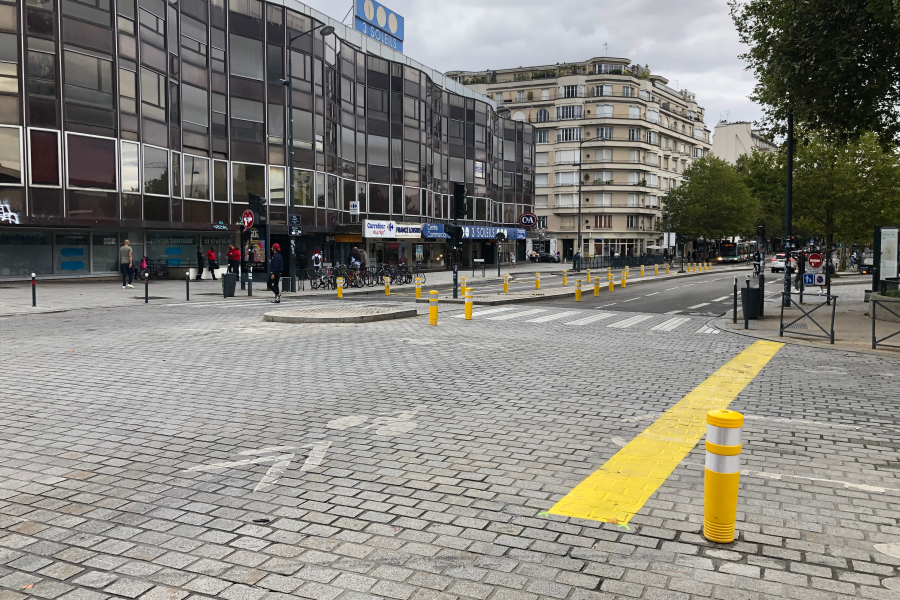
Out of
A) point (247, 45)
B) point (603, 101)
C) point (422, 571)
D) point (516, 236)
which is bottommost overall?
point (422, 571)

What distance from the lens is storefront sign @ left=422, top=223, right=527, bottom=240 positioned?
48.7 meters

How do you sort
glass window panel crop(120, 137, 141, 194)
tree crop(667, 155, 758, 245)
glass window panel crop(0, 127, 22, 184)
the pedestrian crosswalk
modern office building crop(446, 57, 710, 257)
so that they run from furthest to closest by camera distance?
modern office building crop(446, 57, 710, 257) → tree crop(667, 155, 758, 245) → glass window panel crop(120, 137, 141, 194) → glass window panel crop(0, 127, 22, 184) → the pedestrian crosswalk

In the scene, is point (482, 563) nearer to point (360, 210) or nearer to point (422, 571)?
point (422, 571)

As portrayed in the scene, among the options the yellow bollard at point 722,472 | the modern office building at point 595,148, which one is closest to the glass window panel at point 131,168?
the yellow bollard at point 722,472

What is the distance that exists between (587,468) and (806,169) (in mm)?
44677

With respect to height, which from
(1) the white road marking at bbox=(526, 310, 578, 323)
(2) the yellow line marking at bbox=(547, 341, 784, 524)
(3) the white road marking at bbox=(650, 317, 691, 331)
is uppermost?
(1) the white road marking at bbox=(526, 310, 578, 323)

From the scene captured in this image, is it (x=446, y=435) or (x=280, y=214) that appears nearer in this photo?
(x=446, y=435)

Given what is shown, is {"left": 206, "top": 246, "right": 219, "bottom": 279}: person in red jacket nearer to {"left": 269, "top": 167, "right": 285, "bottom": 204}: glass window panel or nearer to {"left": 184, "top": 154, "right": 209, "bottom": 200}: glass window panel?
{"left": 184, "top": 154, "right": 209, "bottom": 200}: glass window panel

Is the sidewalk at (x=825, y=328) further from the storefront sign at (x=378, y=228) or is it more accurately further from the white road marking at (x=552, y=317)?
the storefront sign at (x=378, y=228)

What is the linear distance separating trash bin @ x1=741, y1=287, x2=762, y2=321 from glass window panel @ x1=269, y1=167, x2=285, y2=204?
2702 cm

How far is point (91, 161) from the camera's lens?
2973 centimetres

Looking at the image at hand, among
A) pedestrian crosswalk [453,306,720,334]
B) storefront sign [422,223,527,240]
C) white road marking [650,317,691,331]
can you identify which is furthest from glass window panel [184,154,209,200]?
white road marking [650,317,691,331]

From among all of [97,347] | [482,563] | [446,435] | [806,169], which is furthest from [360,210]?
[482,563]

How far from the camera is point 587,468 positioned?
562 cm
